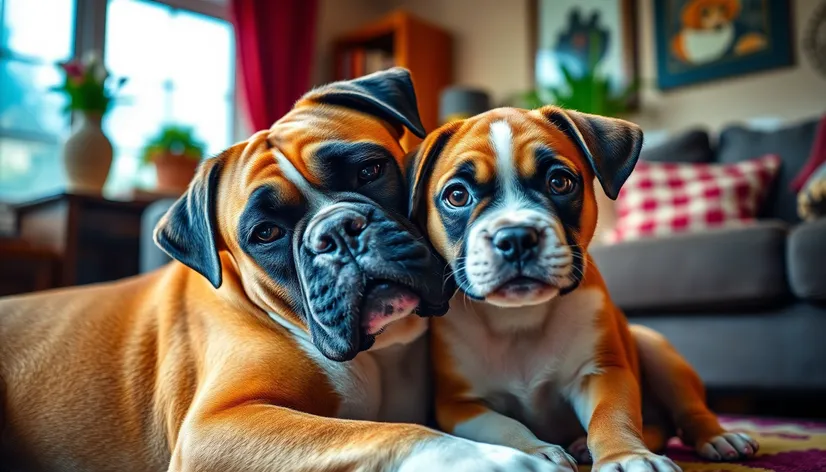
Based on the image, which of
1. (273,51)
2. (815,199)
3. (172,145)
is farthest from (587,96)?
(172,145)

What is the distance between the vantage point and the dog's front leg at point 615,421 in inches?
38.4

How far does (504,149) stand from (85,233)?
2753mm

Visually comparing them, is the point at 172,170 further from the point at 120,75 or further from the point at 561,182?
the point at 561,182

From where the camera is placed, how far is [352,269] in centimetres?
107

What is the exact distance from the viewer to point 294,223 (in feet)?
3.92

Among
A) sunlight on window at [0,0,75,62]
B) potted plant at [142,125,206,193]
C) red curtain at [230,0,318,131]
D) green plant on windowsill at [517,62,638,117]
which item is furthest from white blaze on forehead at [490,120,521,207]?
sunlight on window at [0,0,75,62]

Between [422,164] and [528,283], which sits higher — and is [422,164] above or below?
above

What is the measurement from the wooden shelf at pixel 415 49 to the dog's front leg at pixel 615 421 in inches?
167

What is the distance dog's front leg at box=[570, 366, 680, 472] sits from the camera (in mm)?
977

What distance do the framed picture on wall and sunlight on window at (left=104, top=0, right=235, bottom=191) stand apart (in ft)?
7.93

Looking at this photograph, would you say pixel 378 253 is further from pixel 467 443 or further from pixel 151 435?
pixel 151 435

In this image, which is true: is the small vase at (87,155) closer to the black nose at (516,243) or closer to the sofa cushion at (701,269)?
the sofa cushion at (701,269)

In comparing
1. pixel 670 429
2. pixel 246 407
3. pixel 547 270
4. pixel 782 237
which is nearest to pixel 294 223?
pixel 246 407

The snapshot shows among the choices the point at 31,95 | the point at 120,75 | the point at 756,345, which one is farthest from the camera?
the point at 120,75
